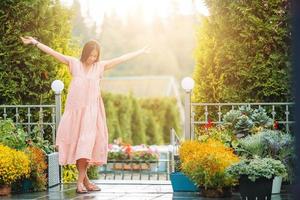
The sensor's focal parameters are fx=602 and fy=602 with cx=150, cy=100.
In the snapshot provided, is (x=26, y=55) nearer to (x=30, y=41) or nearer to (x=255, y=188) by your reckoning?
(x=30, y=41)

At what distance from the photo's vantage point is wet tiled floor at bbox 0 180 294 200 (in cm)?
609

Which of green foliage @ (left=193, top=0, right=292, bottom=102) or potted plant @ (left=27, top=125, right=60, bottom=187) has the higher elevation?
green foliage @ (left=193, top=0, right=292, bottom=102)

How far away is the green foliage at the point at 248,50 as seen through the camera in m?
7.44

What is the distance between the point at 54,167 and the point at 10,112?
1266mm

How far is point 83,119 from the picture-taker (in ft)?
21.3

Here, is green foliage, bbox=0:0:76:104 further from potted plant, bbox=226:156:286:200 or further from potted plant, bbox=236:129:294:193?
potted plant, bbox=226:156:286:200

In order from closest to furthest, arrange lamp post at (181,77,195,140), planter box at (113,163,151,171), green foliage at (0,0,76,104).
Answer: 1. lamp post at (181,77,195,140)
2. green foliage at (0,0,76,104)
3. planter box at (113,163,151,171)

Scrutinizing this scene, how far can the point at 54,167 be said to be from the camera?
7.30 meters

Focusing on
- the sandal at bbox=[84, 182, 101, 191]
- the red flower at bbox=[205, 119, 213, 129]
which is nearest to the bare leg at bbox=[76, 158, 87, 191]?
the sandal at bbox=[84, 182, 101, 191]

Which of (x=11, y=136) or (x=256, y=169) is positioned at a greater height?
(x=11, y=136)

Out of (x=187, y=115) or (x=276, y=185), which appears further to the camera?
(x=187, y=115)

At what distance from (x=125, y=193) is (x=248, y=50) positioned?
2.46 m

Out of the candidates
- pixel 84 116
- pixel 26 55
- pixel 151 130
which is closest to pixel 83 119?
pixel 84 116

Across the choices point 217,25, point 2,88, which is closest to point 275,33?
point 217,25
